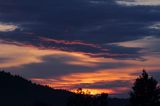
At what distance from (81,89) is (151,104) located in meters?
14.6

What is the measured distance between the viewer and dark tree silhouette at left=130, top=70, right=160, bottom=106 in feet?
261

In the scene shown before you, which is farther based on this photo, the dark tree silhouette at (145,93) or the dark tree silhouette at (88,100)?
the dark tree silhouette at (88,100)

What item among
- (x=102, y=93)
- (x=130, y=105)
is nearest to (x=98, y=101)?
(x=102, y=93)

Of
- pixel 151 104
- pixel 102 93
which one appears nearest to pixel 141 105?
pixel 151 104

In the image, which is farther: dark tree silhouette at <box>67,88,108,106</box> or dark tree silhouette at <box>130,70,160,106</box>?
dark tree silhouette at <box>67,88,108,106</box>

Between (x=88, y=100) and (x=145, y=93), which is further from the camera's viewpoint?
(x=88, y=100)

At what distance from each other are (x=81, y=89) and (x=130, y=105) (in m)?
13.0

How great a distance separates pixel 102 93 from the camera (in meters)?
87.9

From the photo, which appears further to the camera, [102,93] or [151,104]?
[102,93]

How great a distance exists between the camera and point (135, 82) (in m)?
80.6

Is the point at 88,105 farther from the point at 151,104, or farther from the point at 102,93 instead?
the point at 151,104

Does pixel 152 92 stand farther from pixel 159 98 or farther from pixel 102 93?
pixel 102 93

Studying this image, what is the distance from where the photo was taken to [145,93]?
7969 centimetres

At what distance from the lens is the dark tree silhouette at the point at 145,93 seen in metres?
79.7
